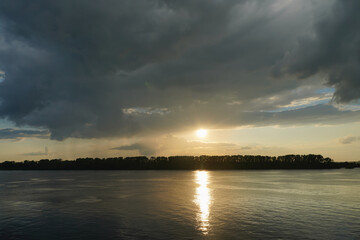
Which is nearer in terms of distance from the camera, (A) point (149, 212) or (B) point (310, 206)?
(A) point (149, 212)

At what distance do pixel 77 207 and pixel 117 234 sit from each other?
24217 millimetres

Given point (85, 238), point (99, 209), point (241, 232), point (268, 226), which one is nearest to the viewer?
point (85, 238)

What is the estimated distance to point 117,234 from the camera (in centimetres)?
3366

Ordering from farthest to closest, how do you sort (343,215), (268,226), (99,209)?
1. (99,209)
2. (343,215)
3. (268,226)

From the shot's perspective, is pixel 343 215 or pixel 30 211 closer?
pixel 343 215

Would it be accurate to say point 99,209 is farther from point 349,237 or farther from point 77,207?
point 349,237

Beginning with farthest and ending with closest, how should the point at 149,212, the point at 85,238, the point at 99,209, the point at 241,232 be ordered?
1. the point at 99,209
2. the point at 149,212
3. the point at 241,232
4. the point at 85,238

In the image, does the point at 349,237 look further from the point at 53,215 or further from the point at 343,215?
the point at 53,215

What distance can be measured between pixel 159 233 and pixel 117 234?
5.06 meters

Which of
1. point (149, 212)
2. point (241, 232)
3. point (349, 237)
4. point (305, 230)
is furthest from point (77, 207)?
point (349, 237)

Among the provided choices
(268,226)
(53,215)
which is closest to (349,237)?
(268,226)

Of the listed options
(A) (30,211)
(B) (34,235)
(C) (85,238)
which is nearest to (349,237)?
(C) (85,238)

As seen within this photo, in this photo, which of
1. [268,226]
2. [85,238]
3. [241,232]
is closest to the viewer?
[85,238]

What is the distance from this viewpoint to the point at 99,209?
51.7m
